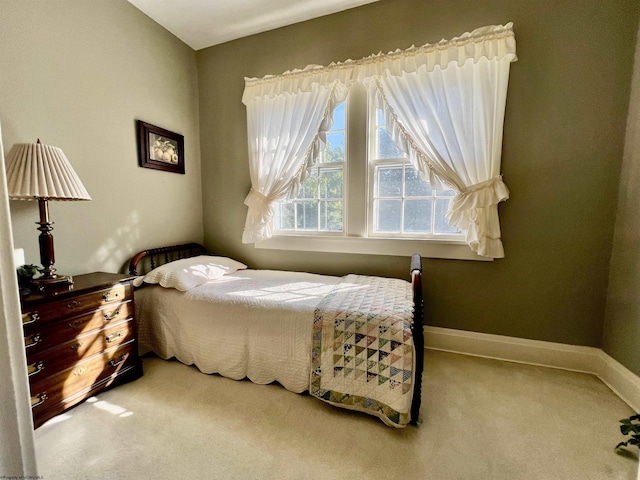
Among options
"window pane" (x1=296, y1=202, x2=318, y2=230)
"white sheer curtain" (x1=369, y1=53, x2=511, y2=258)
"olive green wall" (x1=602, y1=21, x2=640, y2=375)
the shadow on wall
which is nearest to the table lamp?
the shadow on wall

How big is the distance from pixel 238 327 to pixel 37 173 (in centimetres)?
145

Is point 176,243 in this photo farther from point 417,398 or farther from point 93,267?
point 417,398

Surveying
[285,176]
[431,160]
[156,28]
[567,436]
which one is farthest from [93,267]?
[567,436]

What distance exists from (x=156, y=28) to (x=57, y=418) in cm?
318

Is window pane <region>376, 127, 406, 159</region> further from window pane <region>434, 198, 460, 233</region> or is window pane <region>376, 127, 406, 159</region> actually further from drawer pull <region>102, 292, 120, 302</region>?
drawer pull <region>102, 292, 120, 302</region>

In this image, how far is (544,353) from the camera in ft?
6.97

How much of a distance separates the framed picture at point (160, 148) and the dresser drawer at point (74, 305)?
1.21m

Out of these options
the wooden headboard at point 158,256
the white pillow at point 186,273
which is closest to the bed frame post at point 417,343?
the white pillow at point 186,273

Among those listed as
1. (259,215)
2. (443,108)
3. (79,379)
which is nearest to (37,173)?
(79,379)

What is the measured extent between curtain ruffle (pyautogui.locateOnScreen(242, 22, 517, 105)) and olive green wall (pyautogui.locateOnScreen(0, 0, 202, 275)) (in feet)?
2.87

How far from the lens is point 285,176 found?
2.69 meters

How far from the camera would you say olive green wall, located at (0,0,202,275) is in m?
1.70

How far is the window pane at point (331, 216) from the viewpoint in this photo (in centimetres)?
272

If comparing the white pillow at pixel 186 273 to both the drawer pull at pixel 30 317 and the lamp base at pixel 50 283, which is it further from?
the drawer pull at pixel 30 317
